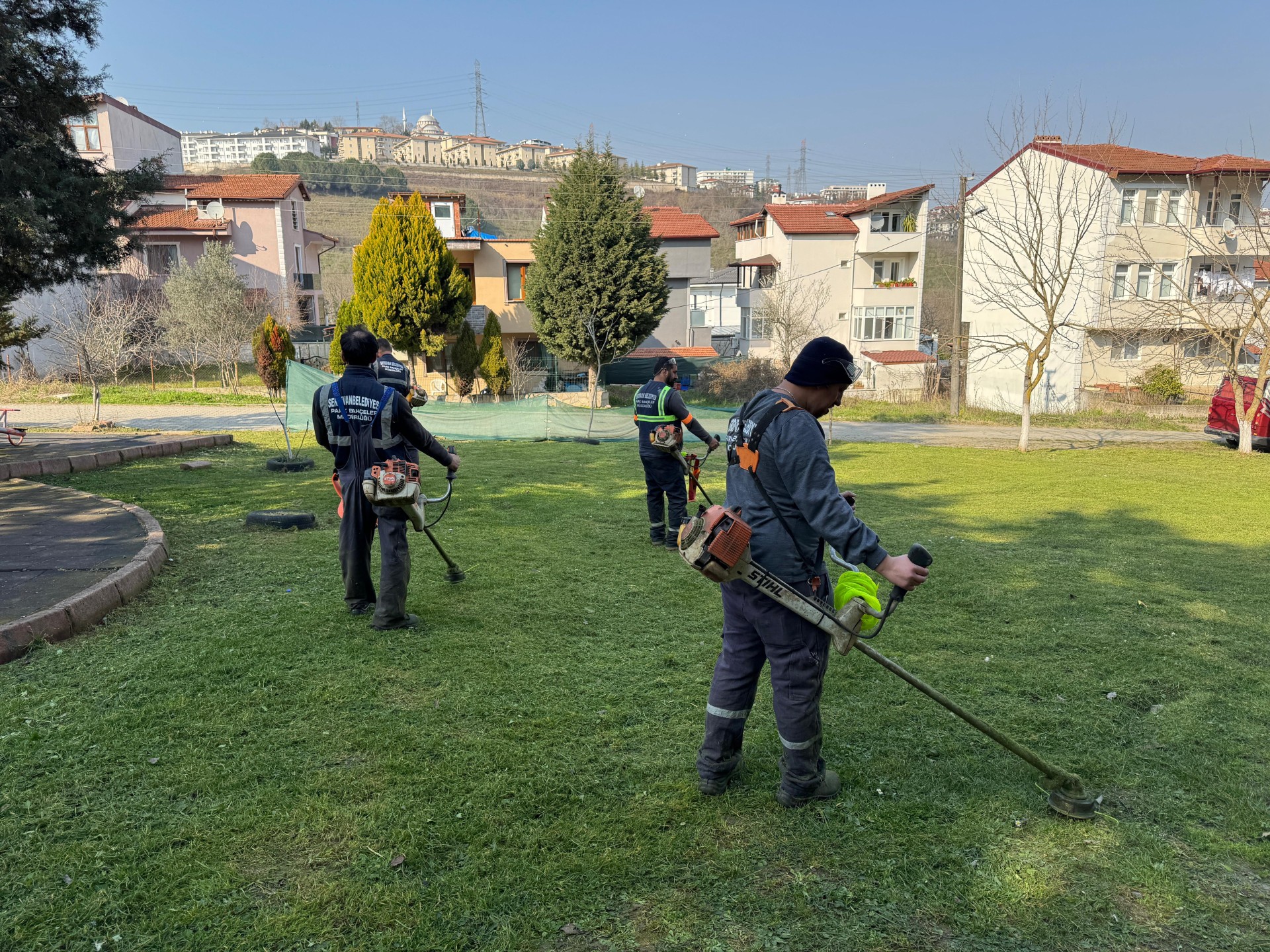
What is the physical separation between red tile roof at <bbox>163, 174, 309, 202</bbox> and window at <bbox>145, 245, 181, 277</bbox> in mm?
2683

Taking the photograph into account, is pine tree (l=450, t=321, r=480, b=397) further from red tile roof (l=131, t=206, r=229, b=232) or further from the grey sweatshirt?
the grey sweatshirt

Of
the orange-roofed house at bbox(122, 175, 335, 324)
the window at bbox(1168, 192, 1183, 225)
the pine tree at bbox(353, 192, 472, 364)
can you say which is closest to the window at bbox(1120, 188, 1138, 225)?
the window at bbox(1168, 192, 1183, 225)

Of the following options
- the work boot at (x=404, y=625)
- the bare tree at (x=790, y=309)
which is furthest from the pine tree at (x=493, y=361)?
the work boot at (x=404, y=625)

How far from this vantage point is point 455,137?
132 meters

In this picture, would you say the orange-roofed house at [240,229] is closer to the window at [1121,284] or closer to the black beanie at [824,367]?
the window at [1121,284]

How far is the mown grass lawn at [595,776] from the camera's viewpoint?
2.77 m

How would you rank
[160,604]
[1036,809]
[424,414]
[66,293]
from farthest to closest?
[66,293] → [424,414] → [160,604] → [1036,809]

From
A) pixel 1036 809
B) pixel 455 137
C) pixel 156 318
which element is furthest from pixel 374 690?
pixel 455 137

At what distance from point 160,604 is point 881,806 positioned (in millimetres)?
4994

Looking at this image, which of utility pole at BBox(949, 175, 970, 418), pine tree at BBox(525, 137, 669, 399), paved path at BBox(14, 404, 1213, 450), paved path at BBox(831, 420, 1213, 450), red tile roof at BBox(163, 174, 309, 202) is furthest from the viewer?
red tile roof at BBox(163, 174, 309, 202)

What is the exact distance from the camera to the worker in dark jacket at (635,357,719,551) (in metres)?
7.64

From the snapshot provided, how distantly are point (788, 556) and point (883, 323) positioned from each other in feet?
129

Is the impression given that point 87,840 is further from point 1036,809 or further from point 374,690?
point 1036,809

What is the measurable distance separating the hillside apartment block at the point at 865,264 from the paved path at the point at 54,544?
110 feet
